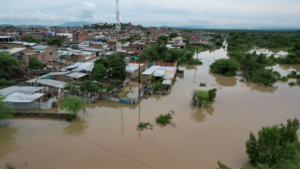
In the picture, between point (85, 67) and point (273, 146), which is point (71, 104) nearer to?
point (85, 67)

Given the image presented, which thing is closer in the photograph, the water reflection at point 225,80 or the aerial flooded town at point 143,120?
the aerial flooded town at point 143,120

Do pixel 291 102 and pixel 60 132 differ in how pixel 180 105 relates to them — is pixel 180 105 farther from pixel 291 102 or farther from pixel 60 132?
pixel 291 102

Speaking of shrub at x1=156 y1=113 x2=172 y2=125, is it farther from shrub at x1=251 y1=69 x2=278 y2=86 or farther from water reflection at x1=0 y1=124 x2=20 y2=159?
shrub at x1=251 y1=69 x2=278 y2=86

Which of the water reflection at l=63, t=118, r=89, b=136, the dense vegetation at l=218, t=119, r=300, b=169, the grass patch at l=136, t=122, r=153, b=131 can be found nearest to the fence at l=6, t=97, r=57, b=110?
the water reflection at l=63, t=118, r=89, b=136

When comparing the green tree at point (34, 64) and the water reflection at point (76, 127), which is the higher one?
the green tree at point (34, 64)

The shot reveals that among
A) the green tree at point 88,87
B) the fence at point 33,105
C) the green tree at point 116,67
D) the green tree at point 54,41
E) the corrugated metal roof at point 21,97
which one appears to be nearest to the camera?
the corrugated metal roof at point 21,97

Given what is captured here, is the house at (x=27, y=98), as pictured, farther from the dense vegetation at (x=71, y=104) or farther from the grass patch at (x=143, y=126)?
the grass patch at (x=143, y=126)

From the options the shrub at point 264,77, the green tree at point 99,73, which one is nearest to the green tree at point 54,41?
the green tree at point 99,73

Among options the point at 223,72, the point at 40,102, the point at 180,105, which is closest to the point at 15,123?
the point at 40,102

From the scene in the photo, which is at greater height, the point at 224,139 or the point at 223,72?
the point at 223,72
